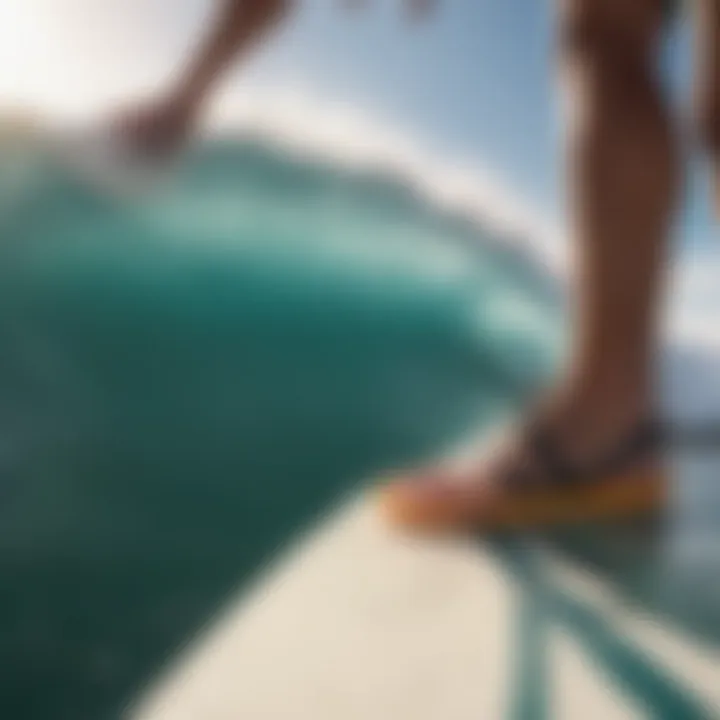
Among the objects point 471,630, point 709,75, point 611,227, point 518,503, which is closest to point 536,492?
point 518,503

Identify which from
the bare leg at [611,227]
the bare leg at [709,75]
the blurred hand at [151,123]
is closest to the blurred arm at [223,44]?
the blurred hand at [151,123]

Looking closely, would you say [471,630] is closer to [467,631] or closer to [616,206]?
[467,631]

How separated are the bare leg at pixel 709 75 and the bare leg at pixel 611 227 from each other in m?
0.03

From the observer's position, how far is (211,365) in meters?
0.95

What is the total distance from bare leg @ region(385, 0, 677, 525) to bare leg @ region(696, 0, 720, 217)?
3cm

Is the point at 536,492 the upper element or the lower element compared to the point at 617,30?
lower

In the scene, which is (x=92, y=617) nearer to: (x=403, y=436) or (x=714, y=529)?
(x=403, y=436)

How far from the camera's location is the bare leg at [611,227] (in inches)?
37.4

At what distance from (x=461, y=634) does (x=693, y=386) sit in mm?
280

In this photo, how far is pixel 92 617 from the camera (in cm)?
89

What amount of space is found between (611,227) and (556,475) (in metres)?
0.21

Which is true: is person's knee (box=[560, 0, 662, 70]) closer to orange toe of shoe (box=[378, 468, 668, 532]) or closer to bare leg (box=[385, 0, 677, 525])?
bare leg (box=[385, 0, 677, 525])

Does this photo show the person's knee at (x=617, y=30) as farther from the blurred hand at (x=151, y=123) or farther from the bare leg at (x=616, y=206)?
the blurred hand at (x=151, y=123)

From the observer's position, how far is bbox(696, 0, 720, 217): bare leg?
972mm
